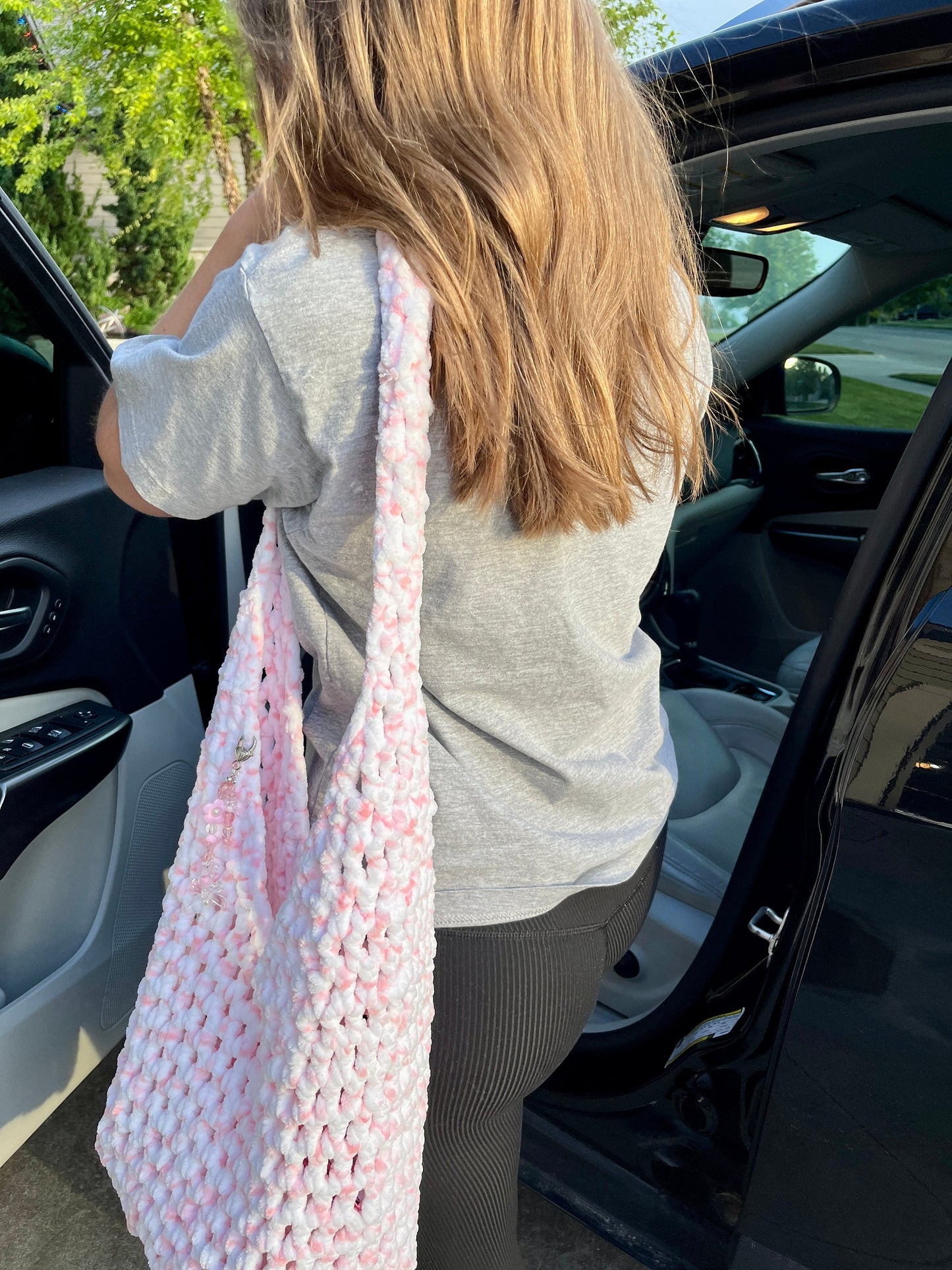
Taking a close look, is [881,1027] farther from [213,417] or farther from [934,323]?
[934,323]

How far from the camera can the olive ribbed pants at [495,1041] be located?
39.3 inches

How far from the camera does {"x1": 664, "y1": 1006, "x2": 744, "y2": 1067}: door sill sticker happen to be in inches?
51.1

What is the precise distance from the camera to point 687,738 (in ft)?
6.56

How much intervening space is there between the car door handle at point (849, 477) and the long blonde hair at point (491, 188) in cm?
233

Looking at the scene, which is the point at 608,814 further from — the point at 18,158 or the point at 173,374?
the point at 18,158

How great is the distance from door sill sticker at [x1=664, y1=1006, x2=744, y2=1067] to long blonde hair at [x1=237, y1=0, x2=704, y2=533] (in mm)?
806

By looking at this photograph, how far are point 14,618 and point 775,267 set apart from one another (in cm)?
187

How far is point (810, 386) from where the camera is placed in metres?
2.88

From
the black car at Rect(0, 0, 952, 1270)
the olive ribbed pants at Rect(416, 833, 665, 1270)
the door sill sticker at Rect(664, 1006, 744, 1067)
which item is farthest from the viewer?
the door sill sticker at Rect(664, 1006, 744, 1067)

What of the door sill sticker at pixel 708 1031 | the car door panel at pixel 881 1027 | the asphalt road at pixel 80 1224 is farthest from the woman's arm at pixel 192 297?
the asphalt road at pixel 80 1224

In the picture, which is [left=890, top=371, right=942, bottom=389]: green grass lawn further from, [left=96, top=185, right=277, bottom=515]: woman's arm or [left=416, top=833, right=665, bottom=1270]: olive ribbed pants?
[left=96, top=185, right=277, bottom=515]: woman's arm

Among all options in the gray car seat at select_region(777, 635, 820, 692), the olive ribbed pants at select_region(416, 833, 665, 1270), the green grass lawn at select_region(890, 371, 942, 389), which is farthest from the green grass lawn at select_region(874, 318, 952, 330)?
the olive ribbed pants at select_region(416, 833, 665, 1270)

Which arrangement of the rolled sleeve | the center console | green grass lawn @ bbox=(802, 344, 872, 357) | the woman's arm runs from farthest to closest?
green grass lawn @ bbox=(802, 344, 872, 357), the center console, the woman's arm, the rolled sleeve

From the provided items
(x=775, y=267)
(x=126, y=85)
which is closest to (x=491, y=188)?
(x=775, y=267)
